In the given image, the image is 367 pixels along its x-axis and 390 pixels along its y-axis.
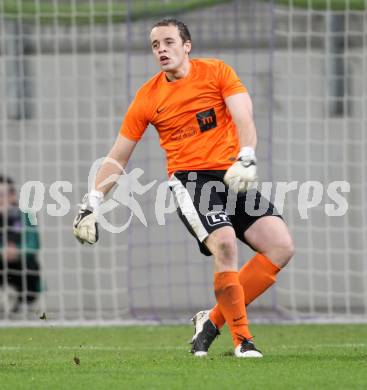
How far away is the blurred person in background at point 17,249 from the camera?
11883mm

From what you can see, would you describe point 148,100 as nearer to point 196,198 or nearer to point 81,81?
point 196,198

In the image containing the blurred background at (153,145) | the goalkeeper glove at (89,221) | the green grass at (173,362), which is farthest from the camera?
the blurred background at (153,145)

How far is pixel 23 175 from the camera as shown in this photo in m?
12.8

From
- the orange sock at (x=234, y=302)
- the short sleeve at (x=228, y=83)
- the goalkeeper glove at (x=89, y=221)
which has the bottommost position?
the orange sock at (x=234, y=302)

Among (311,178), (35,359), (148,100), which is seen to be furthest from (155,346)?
(311,178)

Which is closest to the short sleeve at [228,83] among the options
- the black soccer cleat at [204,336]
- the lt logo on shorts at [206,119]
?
the lt logo on shorts at [206,119]

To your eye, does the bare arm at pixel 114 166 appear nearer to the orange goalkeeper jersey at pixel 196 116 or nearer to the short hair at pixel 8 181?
the orange goalkeeper jersey at pixel 196 116

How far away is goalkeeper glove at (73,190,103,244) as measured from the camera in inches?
273

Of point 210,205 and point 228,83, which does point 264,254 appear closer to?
point 210,205

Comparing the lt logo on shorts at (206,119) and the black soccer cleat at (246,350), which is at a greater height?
the lt logo on shorts at (206,119)

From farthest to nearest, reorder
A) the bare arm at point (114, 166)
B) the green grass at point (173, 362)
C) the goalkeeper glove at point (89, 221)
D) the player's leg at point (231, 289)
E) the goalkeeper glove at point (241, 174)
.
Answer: the bare arm at point (114, 166) → the goalkeeper glove at point (89, 221) → the player's leg at point (231, 289) → the goalkeeper glove at point (241, 174) → the green grass at point (173, 362)

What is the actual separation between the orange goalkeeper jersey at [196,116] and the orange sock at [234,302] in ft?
2.19

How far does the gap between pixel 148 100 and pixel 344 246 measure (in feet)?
19.7

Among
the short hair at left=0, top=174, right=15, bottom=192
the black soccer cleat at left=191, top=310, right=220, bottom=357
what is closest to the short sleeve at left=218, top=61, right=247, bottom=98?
the black soccer cleat at left=191, top=310, right=220, bottom=357
